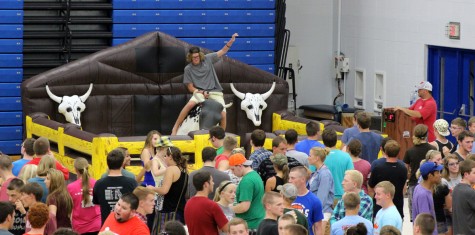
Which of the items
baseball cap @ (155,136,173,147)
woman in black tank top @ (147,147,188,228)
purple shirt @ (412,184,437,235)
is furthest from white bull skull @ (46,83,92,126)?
purple shirt @ (412,184,437,235)

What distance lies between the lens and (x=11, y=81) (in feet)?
72.7

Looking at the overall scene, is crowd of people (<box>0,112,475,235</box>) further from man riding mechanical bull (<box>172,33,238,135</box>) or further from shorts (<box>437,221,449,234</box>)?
man riding mechanical bull (<box>172,33,238,135</box>)

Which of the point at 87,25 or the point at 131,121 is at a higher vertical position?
the point at 87,25

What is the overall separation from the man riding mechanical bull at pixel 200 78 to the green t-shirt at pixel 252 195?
27.7ft

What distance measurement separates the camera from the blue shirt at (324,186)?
43.1ft

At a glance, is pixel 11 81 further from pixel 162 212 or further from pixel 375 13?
pixel 162 212

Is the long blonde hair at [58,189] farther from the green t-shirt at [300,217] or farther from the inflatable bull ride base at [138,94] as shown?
the inflatable bull ride base at [138,94]

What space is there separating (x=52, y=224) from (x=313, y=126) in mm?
4348

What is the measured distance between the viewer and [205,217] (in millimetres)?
11414

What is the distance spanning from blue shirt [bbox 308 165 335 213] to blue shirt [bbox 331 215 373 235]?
2.09 metres

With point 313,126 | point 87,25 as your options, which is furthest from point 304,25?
point 313,126

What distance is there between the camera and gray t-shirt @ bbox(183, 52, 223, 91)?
817 inches

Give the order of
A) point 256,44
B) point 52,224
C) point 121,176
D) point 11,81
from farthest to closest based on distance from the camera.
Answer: point 256,44 < point 11,81 < point 121,176 < point 52,224

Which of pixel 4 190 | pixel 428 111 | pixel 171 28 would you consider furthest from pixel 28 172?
pixel 171 28
